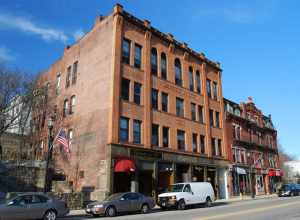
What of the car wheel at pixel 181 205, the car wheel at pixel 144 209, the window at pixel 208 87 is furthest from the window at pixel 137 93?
the window at pixel 208 87

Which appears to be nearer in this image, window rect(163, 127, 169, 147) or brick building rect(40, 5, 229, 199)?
brick building rect(40, 5, 229, 199)

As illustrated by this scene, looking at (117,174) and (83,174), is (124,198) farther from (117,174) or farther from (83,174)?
(83,174)

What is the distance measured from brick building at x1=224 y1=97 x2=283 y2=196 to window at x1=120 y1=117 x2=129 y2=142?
17625mm

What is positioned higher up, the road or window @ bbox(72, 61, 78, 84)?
window @ bbox(72, 61, 78, 84)

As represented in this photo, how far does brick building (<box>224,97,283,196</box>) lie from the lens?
4194cm

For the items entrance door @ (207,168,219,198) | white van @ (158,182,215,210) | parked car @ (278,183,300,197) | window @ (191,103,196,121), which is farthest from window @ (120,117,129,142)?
parked car @ (278,183,300,197)

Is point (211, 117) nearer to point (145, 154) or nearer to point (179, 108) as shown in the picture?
point (179, 108)

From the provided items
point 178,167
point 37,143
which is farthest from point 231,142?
point 37,143

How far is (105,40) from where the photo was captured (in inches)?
1182

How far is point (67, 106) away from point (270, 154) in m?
36.1

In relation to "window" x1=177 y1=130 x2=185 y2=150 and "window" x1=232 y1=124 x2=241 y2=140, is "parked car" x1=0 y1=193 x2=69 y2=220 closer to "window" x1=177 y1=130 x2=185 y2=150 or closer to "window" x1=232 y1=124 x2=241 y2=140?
"window" x1=177 y1=130 x2=185 y2=150

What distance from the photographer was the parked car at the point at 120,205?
703 inches

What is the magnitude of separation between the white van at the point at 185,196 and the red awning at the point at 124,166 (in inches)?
130

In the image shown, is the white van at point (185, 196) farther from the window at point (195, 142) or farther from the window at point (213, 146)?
the window at point (213, 146)
